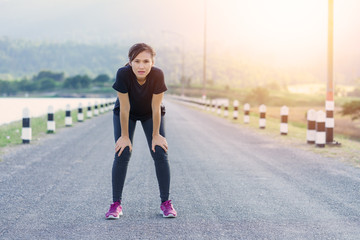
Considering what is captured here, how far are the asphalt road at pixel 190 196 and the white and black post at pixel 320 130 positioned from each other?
162 centimetres

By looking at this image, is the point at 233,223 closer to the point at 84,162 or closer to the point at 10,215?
the point at 10,215

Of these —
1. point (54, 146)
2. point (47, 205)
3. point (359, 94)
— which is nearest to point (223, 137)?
point (54, 146)

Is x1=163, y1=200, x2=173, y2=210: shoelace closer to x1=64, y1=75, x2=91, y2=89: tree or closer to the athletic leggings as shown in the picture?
the athletic leggings

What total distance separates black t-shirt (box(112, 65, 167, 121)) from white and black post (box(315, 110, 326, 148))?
311 inches

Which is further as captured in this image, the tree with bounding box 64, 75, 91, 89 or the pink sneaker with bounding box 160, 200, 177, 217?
the tree with bounding box 64, 75, 91, 89

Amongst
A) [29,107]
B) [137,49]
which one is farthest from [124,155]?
[29,107]

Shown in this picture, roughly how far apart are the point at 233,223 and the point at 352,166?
4.98 meters

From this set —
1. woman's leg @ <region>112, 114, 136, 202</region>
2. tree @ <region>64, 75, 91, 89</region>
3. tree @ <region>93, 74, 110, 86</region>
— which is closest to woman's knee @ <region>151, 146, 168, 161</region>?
woman's leg @ <region>112, 114, 136, 202</region>

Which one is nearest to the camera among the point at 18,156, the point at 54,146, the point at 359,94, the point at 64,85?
the point at 18,156

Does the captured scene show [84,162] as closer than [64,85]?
Yes

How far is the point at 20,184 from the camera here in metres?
6.64

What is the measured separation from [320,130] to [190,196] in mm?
6868

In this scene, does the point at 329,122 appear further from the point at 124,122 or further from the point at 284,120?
the point at 124,122

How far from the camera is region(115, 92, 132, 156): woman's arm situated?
463 centimetres
